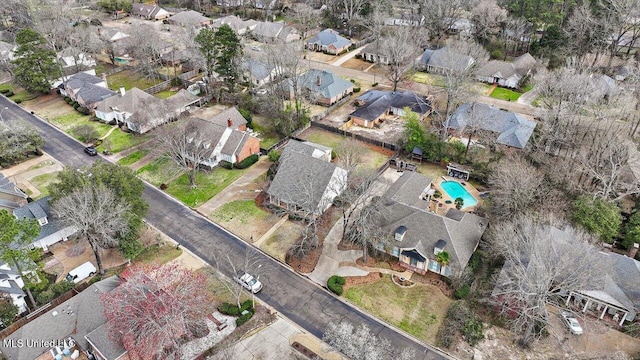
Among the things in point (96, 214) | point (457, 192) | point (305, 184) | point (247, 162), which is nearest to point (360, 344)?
point (305, 184)

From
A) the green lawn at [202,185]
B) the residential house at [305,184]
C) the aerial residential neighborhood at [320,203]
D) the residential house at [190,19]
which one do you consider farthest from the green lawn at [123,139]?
the residential house at [190,19]

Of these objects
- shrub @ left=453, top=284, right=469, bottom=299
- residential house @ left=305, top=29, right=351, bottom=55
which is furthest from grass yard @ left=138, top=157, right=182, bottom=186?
residential house @ left=305, top=29, right=351, bottom=55

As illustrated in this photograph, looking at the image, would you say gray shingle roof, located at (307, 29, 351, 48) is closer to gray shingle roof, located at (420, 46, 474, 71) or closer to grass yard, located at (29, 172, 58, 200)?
gray shingle roof, located at (420, 46, 474, 71)

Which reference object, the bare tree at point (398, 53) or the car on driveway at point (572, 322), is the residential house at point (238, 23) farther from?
→ the car on driveway at point (572, 322)

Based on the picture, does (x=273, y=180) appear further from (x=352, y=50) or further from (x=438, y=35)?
(x=438, y=35)

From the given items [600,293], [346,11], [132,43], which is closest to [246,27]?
[346,11]
